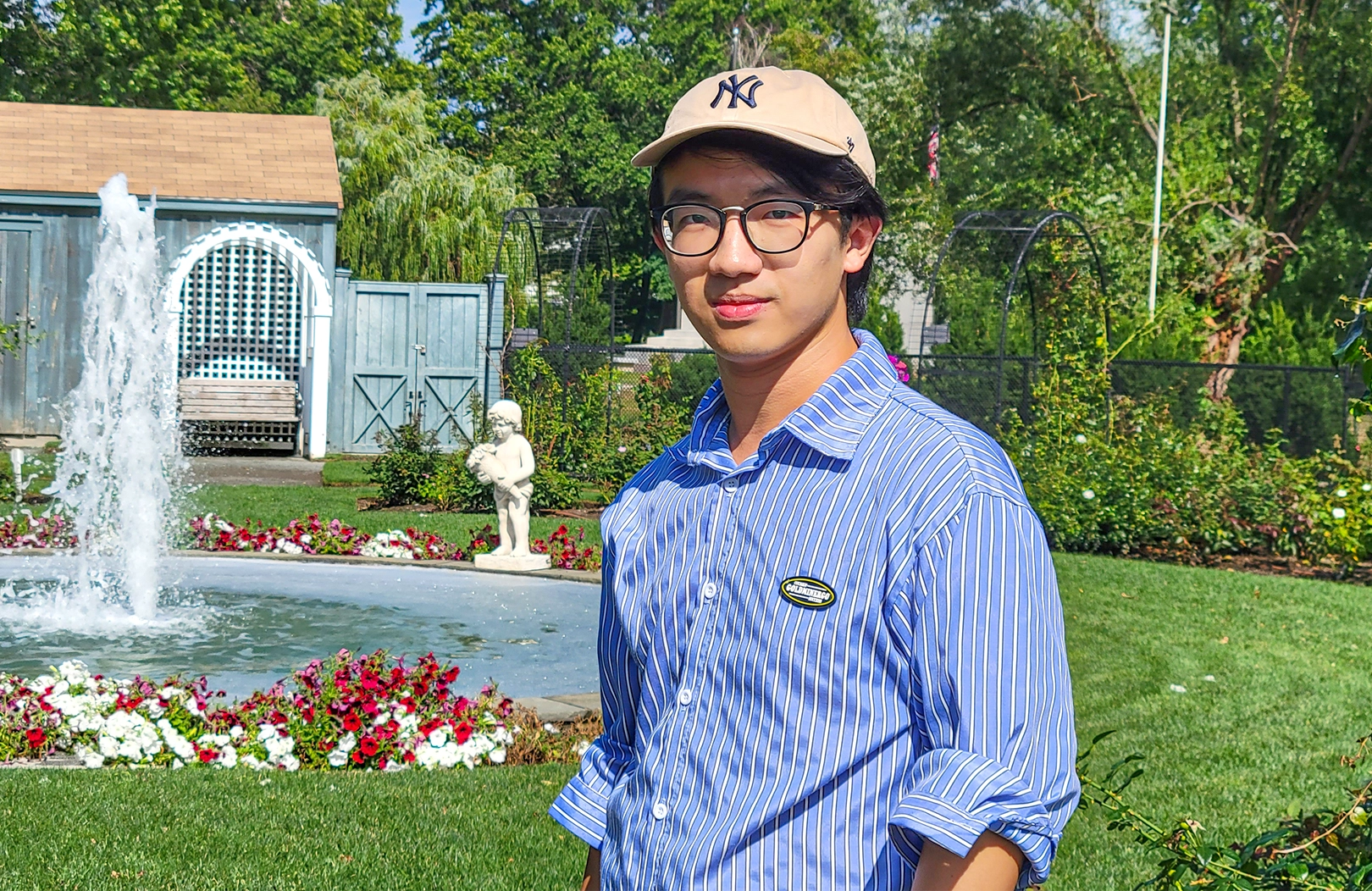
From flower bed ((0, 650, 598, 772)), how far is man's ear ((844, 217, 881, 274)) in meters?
4.71

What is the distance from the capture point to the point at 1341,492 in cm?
1248

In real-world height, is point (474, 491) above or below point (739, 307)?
below

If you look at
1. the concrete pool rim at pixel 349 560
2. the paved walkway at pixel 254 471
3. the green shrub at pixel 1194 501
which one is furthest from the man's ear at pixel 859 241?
the paved walkway at pixel 254 471

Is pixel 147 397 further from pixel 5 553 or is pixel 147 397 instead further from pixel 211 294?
pixel 211 294

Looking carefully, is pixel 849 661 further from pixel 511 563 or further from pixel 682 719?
pixel 511 563

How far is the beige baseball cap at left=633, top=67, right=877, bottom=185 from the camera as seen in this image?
1809 millimetres

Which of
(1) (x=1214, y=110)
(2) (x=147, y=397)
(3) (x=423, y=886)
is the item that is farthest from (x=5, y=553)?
(1) (x=1214, y=110)

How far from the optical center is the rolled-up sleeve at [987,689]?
1576mm

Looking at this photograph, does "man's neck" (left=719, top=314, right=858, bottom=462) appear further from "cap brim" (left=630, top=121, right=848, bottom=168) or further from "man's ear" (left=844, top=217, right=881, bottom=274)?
"cap brim" (left=630, top=121, right=848, bottom=168)

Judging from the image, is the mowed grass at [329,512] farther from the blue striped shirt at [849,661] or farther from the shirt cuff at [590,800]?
the blue striped shirt at [849,661]

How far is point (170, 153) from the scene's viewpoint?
21641 millimetres

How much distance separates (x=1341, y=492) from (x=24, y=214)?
55.4 feet

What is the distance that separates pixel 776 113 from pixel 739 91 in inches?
2.4

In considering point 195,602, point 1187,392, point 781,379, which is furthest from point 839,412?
point 1187,392
